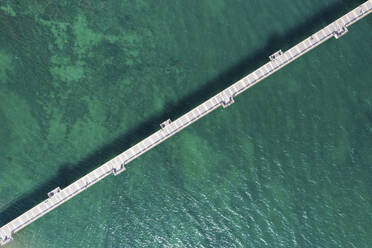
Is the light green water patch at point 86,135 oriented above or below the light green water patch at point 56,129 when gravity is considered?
below

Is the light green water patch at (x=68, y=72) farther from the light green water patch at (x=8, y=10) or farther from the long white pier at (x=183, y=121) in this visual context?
the long white pier at (x=183, y=121)

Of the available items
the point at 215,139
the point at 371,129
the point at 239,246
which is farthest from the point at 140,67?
the point at 371,129

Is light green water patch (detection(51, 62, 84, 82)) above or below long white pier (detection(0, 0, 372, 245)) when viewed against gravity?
above

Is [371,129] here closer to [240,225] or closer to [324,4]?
[324,4]

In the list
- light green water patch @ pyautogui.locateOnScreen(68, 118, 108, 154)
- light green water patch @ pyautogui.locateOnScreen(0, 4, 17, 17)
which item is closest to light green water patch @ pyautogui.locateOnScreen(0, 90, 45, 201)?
light green water patch @ pyautogui.locateOnScreen(68, 118, 108, 154)

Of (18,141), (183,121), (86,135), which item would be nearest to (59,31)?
(86,135)

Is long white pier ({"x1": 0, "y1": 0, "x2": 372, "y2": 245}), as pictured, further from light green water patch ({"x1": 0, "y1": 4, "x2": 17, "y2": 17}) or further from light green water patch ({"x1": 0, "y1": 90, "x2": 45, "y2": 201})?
light green water patch ({"x1": 0, "y1": 4, "x2": 17, "y2": 17})

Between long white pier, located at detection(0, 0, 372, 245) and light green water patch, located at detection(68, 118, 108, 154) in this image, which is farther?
light green water patch, located at detection(68, 118, 108, 154)

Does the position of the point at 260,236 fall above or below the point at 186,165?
below

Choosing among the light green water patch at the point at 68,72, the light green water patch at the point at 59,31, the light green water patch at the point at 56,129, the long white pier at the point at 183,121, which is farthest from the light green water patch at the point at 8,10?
the long white pier at the point at 183,121
